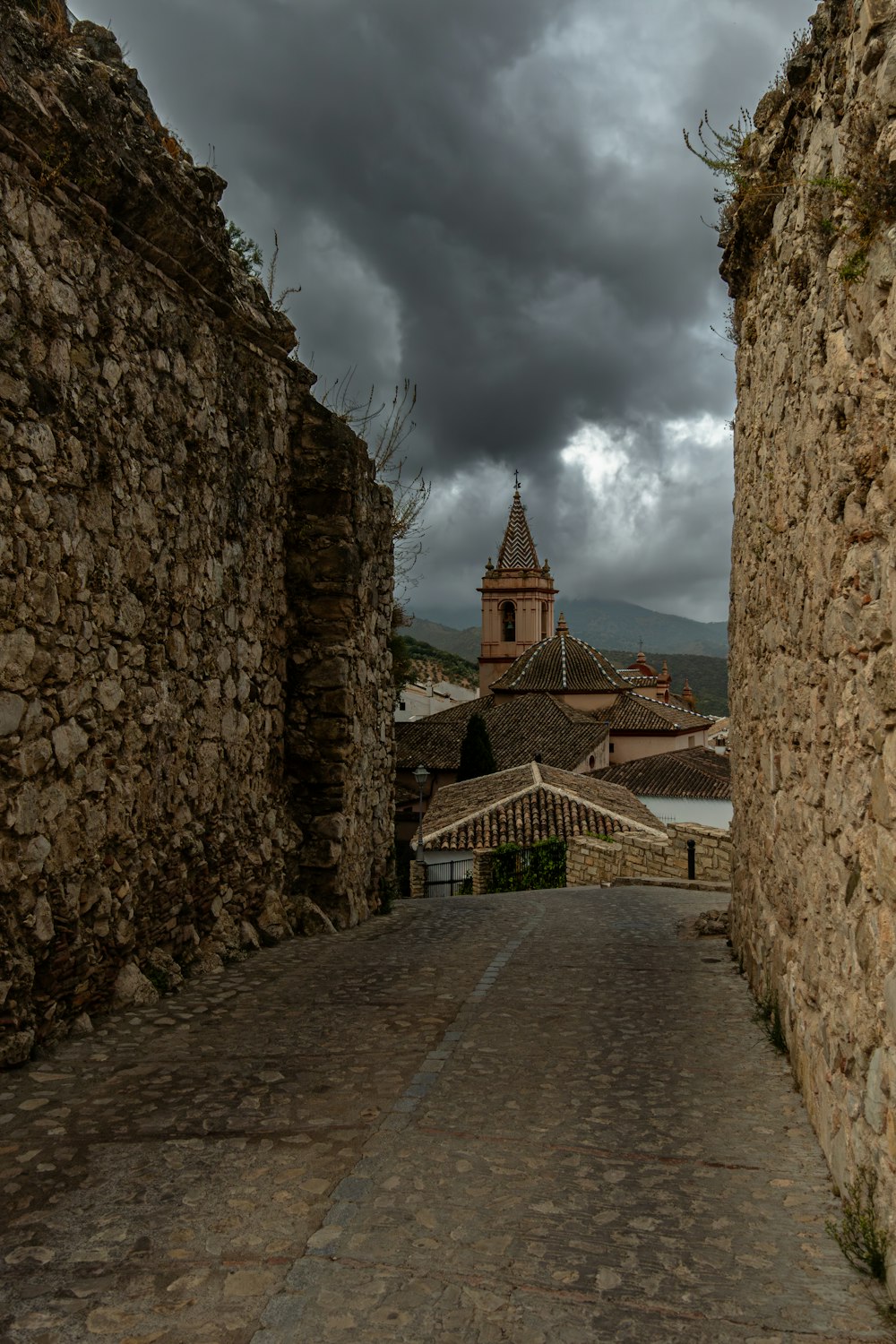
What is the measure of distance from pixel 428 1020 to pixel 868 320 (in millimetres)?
3940

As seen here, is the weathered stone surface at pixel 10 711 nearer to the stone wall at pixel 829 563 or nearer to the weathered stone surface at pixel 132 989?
the weathered stone surface at pixel 132 989

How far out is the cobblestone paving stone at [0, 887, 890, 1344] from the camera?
263 cm

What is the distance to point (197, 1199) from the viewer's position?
323 cm

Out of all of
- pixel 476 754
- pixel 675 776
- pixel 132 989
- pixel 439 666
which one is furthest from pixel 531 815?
pixel 439 666

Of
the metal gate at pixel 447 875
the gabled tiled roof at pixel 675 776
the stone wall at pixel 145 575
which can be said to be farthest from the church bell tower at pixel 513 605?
the stone wall at pixel 145 575

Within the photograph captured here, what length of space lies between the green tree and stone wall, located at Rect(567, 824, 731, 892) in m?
16.0

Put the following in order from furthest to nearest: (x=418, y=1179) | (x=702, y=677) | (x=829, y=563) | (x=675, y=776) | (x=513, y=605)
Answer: (x=702, y=677), (x=513, y=605), (x=675, y=776), (x=829, y=563), (x=418, y=1179)

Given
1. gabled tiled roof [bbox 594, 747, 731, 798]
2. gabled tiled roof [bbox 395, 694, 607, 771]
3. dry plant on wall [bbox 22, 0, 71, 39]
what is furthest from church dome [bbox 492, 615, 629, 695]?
dry plant on wall [bbox 22, 0, 71, 39]

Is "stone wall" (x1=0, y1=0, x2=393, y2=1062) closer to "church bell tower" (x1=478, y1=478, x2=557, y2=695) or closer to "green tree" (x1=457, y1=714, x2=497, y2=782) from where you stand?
"green tree" (x1=457, y1=714, x2=497, y2=782)

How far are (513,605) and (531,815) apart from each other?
1314 inches

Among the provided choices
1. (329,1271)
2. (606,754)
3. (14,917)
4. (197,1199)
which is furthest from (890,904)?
(606,754)

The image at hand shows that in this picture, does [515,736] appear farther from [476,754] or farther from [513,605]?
[513,605]

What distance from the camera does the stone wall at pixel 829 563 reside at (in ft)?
9.30

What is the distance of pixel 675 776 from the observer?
112 feet
